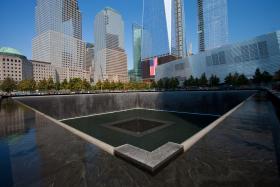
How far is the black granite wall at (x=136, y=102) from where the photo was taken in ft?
80.7

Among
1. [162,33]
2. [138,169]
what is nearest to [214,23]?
[162,33]

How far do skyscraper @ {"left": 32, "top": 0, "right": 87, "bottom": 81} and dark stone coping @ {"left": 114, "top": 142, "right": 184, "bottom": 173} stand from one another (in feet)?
474

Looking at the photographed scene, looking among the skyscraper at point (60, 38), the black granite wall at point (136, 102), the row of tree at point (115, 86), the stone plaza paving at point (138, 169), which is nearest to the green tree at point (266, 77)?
the black granite wall at point (136, 102)

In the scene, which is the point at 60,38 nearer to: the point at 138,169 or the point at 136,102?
the point at 136,102

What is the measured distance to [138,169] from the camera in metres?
2.77

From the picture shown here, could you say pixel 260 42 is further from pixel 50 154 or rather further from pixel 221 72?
pixel 50 154

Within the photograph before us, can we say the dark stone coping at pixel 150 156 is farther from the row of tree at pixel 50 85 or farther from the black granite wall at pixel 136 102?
the row of tree at pixel 50 85

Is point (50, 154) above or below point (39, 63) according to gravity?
below

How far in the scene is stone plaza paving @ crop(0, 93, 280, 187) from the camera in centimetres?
241

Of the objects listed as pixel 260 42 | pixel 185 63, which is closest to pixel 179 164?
pixel 260 42

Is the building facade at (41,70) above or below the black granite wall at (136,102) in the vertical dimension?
above

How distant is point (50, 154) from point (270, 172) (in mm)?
4182

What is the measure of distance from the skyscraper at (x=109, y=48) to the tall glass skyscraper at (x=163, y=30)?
113ft

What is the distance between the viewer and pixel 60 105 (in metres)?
26.2
